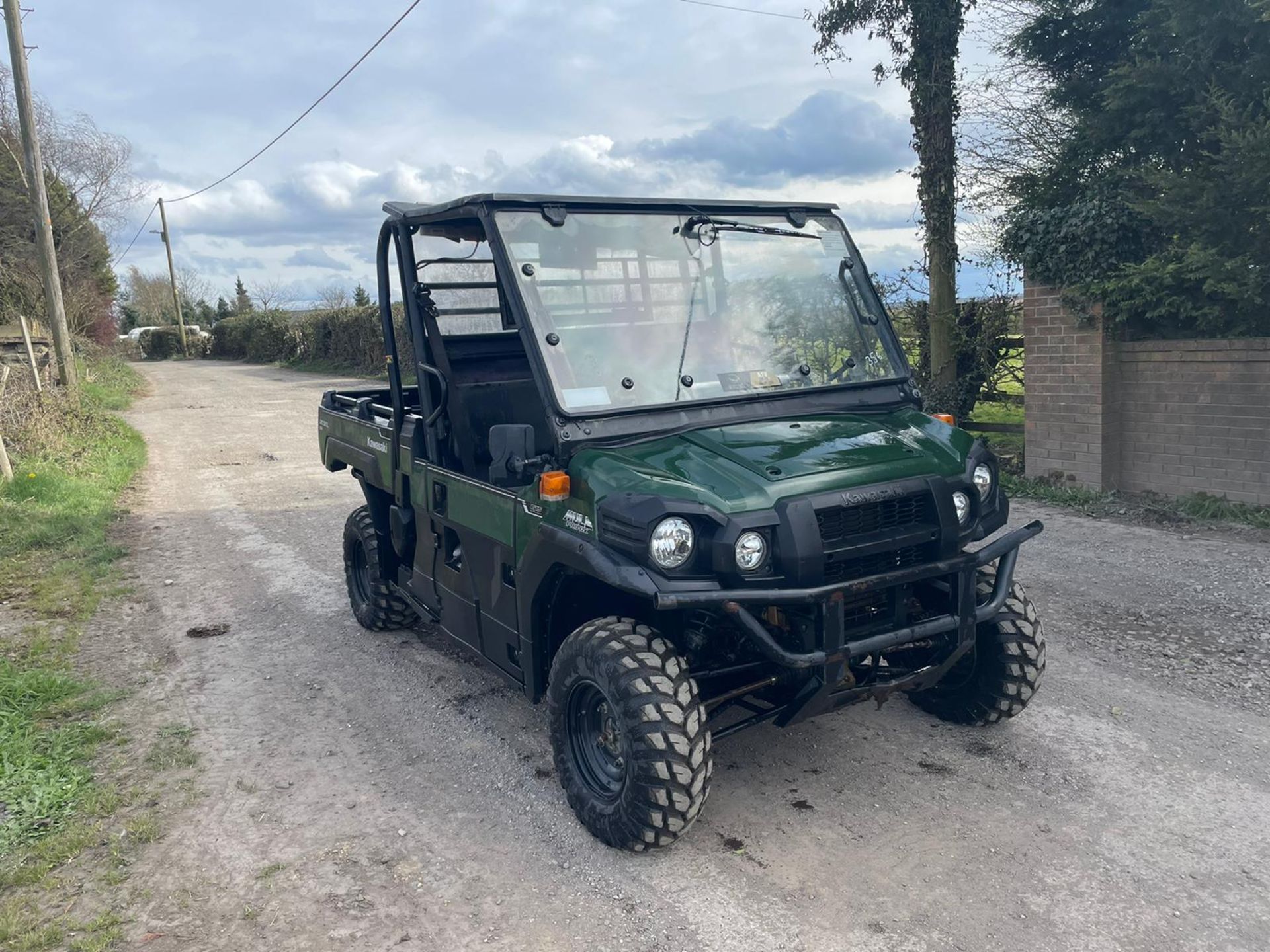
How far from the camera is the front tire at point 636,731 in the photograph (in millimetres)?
3277

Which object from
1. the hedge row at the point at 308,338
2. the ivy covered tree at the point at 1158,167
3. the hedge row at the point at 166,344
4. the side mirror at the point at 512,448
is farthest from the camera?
the hedge row at the point at 166,344

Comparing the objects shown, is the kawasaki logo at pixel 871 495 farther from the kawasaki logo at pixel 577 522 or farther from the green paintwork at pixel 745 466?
the kawasaki logo at pixel 577 522

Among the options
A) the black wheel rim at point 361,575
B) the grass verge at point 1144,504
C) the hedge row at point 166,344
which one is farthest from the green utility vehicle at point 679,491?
the hedge row at point 166,344

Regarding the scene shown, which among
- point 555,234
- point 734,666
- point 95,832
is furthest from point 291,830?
point 555,234

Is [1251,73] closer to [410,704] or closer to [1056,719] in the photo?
[1056,719]

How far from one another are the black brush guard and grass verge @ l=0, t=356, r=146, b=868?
8.46ft

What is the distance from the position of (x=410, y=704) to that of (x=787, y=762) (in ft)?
6.24

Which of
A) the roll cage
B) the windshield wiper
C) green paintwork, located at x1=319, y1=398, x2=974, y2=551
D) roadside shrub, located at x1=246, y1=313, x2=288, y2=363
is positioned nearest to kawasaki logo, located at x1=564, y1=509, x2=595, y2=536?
green paintwork, located at x1=319, y1=398, x2=974, y2=551

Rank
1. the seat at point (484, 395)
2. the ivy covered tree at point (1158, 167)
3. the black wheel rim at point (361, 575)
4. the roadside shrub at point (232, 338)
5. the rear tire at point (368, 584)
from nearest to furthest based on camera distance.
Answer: the seat at point (484, 395), the rear tire at point (368, 584), the black wheel rim at point (361, 575), the ivy covered tree at point (1158, 167), the roadside shrub at point (232, 338)

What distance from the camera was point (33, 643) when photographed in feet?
19.2

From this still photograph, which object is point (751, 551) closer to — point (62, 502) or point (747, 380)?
point (747, 380)

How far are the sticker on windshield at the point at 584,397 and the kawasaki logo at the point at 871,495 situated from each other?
100 cm

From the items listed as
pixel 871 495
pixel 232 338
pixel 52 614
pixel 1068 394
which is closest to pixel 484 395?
pixel 871 495

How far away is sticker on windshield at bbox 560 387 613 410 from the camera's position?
3752 mm
